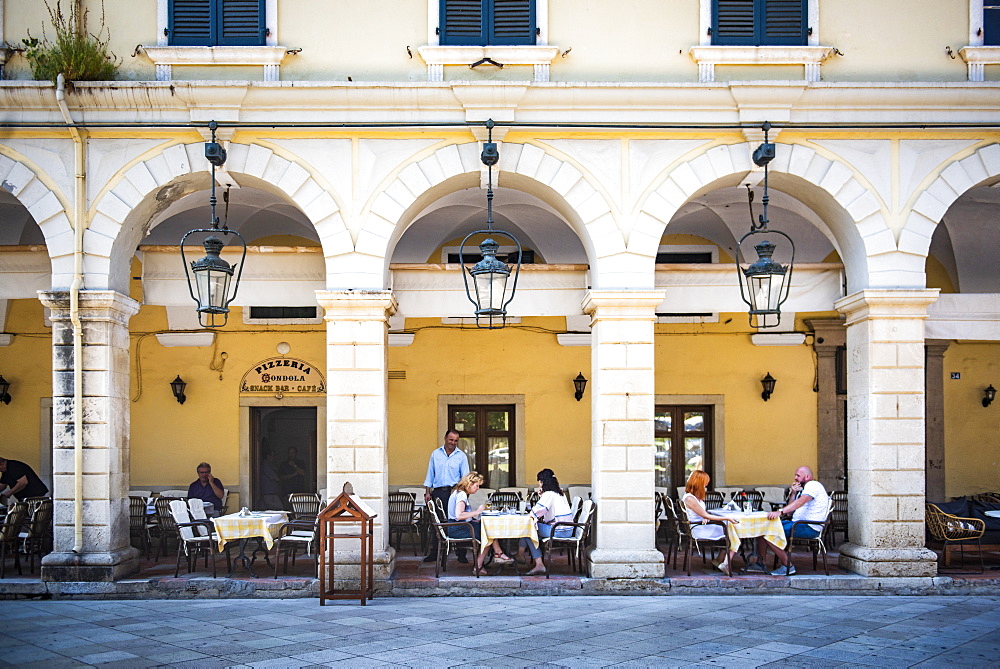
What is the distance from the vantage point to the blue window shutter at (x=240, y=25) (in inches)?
367

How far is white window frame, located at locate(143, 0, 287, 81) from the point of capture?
920 cm

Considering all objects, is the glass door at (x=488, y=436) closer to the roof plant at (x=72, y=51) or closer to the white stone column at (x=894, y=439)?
the white stone column at (x=894, y=439)

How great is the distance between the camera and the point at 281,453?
13.3 m

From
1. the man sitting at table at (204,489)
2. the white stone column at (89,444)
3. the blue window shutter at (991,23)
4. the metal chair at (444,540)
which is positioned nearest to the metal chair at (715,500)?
the metal chair at (444,540)

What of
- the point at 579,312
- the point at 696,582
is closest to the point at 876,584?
the point at 696,582

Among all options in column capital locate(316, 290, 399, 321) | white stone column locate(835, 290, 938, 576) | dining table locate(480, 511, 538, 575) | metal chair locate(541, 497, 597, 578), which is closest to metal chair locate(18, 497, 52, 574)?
column capital locate(316, 290, 399, 321)

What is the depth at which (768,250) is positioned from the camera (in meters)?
8.87

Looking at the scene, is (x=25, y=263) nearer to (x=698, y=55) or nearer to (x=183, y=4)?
(x=183, y=4)

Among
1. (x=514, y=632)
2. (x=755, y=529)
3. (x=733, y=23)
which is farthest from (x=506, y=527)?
(x=733, y=23)

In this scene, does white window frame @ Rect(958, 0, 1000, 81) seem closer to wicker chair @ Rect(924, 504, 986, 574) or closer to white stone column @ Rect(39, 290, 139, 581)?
wicker chair @ Rect(924, 504, 986, 574)

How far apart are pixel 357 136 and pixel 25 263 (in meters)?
4.13

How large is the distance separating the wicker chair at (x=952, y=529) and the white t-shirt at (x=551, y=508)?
3761 mm

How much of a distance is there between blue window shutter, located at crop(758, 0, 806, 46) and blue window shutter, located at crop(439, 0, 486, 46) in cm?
289

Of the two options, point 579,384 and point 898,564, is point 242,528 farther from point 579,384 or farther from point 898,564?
point 898,564
